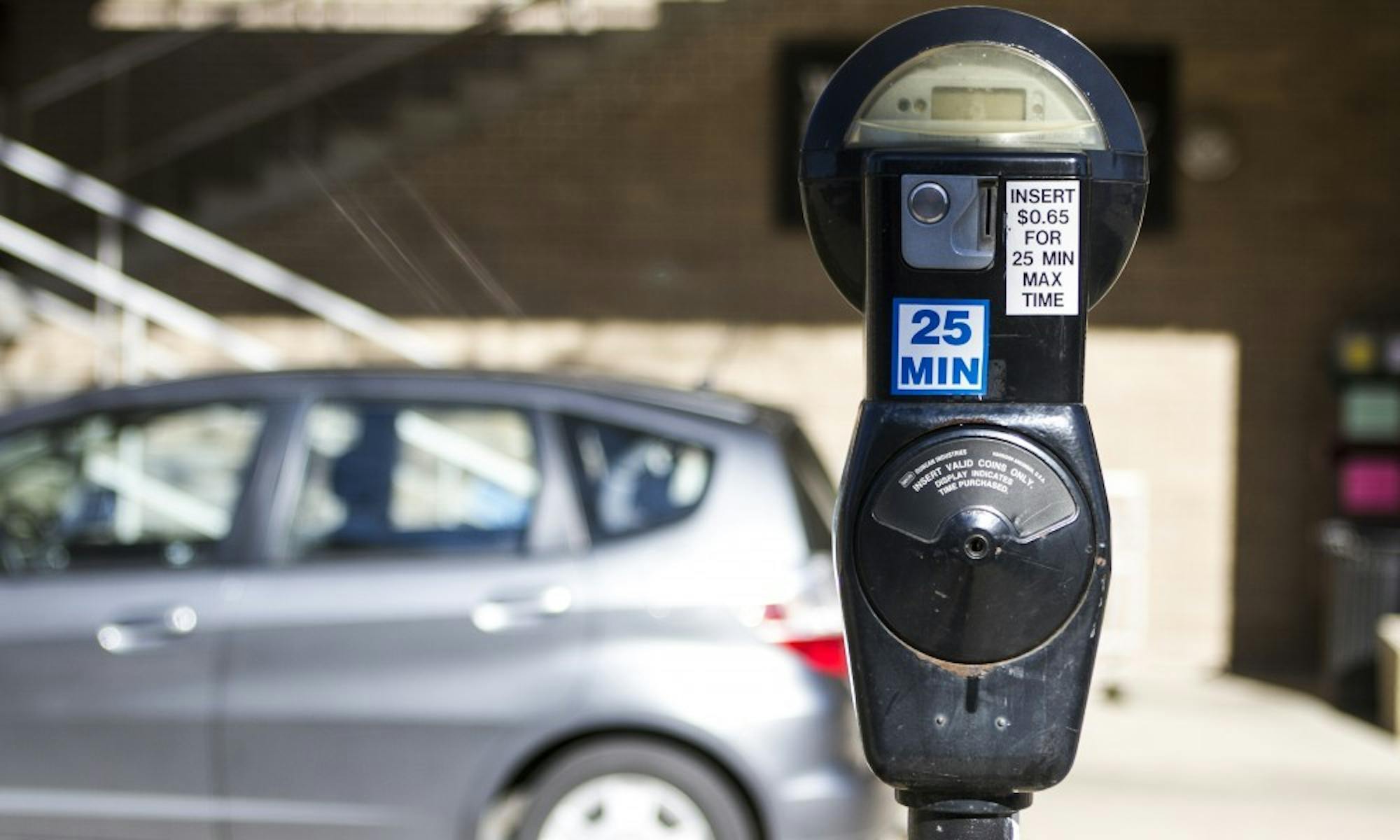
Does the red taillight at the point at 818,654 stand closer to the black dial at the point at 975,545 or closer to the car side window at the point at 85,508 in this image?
the car side window at the point at 85,508

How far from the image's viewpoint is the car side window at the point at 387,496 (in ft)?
14.4

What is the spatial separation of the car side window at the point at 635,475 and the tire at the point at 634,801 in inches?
22.2

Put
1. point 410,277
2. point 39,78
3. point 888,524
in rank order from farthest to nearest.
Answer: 1. point 39,78
2. point 410,277
3. point 888,524

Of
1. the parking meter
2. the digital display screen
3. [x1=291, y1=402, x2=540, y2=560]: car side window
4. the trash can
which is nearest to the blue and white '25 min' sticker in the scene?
the parking meter

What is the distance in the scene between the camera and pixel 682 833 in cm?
419

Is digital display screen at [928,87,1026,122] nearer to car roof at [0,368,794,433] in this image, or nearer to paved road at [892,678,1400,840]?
car roof at [0,368,794,433]

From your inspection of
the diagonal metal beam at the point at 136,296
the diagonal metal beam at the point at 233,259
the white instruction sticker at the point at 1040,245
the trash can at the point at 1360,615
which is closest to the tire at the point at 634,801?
the white instruction sticker at the point at 1040,245

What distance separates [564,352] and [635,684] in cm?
464

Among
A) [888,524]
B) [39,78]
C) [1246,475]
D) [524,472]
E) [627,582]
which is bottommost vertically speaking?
[888,524]

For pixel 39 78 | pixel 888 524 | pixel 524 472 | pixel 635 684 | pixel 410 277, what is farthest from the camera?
pixel 39 78

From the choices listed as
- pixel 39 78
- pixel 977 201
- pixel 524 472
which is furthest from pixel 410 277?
pixel 977 201

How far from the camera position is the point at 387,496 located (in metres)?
4.54

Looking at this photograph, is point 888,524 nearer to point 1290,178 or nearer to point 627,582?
point 627,582

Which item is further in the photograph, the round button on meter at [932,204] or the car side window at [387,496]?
the car side window at [387,496]
